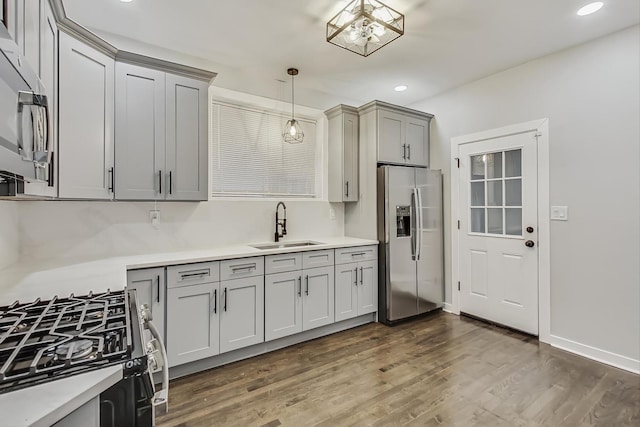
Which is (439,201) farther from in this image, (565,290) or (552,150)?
(565,290)

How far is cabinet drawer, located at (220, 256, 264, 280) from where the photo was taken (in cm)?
256

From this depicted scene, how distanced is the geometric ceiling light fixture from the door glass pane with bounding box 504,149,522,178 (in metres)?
1.83

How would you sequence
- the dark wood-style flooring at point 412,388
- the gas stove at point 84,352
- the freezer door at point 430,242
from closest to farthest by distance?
the gas stove at point 84,352 < the dark wood-style flooring at point 412,388 < the freezer door at point 430,242

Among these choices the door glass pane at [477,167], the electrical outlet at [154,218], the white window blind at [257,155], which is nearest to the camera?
the electrical outlet at [154,218]

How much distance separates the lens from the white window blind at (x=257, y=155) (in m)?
3.25

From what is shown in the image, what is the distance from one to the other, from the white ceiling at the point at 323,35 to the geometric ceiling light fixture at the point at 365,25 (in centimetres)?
9

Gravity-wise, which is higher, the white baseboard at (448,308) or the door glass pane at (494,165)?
the door glass pane at (494,165)

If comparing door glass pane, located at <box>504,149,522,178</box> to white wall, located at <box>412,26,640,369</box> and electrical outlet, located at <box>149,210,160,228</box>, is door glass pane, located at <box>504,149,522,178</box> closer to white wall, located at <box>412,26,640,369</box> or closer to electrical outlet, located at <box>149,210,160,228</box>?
white wall, located at <box>412,26,640,369</box>

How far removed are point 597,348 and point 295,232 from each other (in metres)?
2.99

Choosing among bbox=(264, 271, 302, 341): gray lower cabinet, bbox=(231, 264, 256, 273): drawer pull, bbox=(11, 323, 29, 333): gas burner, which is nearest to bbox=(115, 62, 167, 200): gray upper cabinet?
bbox=(231, 264, 256, 273): drawer pull

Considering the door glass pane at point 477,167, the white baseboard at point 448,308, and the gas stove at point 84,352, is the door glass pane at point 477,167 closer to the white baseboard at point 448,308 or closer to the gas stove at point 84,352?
the white baseboard at point 448,308

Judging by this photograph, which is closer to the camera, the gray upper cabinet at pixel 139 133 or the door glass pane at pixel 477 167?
the gray upper cabinet at pixel 139 133

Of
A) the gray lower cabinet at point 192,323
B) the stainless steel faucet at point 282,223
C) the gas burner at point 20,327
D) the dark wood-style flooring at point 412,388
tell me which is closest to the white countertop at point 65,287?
the stainless steel faucet at point 282,223

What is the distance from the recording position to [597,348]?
2.68m
